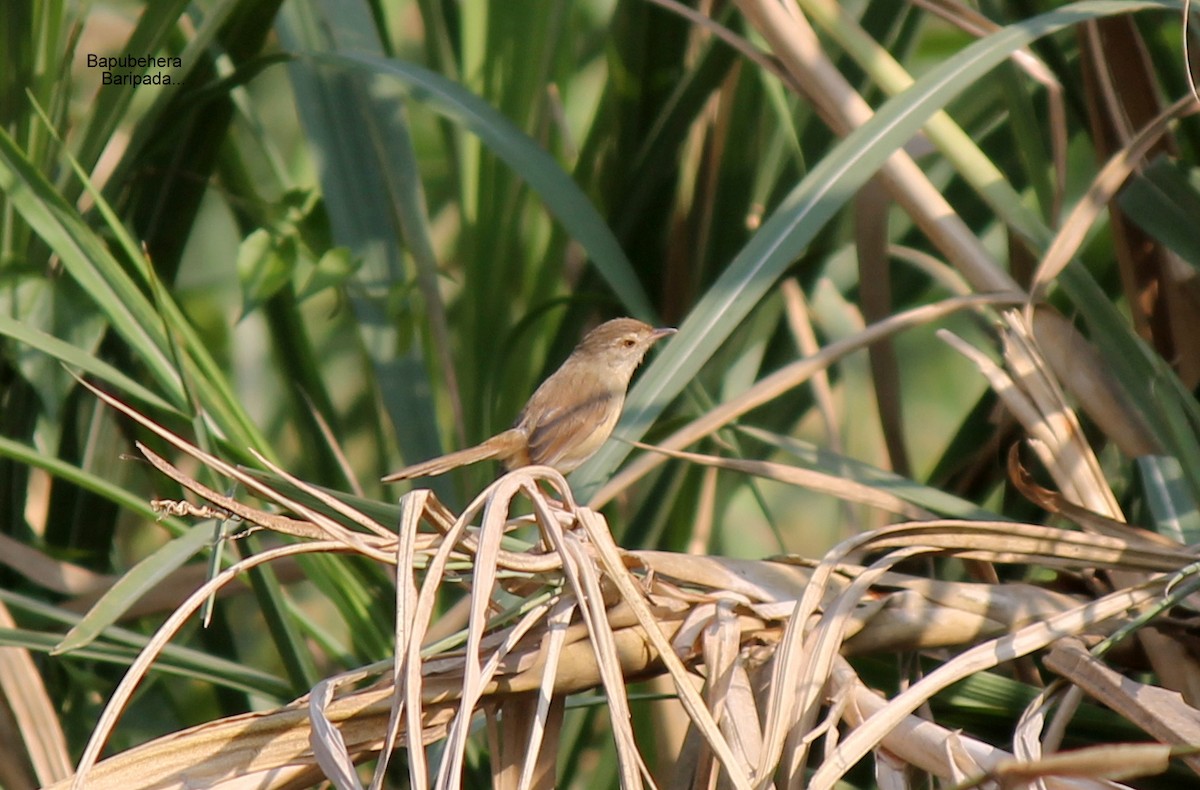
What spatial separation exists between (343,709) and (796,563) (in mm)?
524

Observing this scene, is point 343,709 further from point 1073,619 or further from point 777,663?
point 1073,619

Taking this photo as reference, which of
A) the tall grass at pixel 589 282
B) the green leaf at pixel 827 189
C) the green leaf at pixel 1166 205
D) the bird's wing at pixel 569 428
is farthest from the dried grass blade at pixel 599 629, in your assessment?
the bird's wing at pixel 569 428

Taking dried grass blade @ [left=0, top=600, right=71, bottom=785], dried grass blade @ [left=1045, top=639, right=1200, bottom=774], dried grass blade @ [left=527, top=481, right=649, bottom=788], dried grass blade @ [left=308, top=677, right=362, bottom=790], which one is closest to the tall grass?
dried grass blade @ [left=0, top=600, right=71, bottom=785]

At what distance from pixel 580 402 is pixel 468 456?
849 mm

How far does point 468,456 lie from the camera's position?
90.3 inches

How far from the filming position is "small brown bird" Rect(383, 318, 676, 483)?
9.36ft

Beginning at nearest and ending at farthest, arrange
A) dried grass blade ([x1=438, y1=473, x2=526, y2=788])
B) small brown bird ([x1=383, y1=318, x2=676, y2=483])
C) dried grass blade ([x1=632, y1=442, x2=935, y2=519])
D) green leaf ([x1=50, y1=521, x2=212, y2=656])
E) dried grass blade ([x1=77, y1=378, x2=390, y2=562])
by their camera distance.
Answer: dried grass blade ([x1=438, y1=473, x2=526, y2=788]), dried grass blade ([x1=77, y1=378, x2=390, y2=562]), green leaf ([x1=50, y1=521, x2=212, y2=656]), dried grass blade ([x1=632, y1=442, x2=935, y2=519]), small brown bird ([x1=383, y1=318, x2=676, y2=483])

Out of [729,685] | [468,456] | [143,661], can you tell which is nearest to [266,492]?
[143,661]

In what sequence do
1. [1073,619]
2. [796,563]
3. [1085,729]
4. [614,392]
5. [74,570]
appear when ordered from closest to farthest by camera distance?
1. [1073,619]
2. [796,563]
3. [1085,729]
4. [74,570]
5. [614,392]

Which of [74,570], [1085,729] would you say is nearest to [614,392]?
[74,570]

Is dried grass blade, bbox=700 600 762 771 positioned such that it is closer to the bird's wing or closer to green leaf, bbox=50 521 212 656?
green leaf, bbox=50 521 212 656

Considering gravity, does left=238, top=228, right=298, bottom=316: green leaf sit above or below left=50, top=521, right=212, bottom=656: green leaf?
above

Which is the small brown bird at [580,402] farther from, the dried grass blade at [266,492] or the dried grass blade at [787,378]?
the dried grass blade at [266,492]

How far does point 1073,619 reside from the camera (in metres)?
1.22
